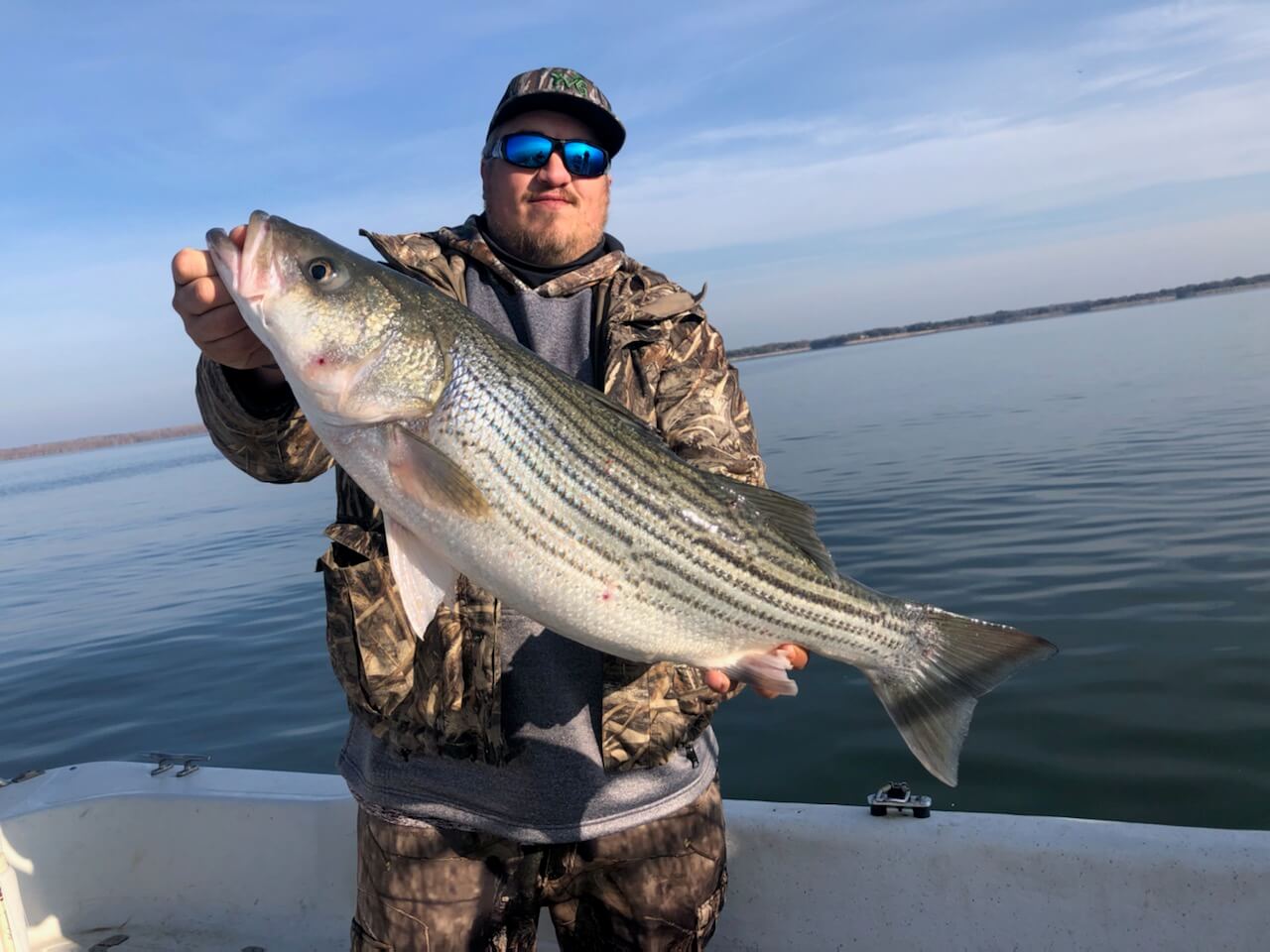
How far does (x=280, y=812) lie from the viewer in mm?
5344

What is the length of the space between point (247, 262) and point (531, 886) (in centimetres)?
266

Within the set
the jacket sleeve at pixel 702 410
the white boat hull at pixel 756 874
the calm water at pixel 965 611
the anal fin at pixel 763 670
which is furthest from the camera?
the calm water at pixel 965 611

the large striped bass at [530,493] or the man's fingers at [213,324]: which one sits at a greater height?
the man's fingers at [213,324]

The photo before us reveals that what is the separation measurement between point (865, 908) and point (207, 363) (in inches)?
167

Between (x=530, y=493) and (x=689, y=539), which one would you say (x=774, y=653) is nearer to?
(x=689, y=539)

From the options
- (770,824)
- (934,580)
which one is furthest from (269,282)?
(934,580)

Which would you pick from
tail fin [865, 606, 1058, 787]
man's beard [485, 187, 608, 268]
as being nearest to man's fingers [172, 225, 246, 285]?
man's beard [485, 187, 608, 268]

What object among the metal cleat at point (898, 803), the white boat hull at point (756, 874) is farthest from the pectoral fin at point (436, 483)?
the metal cleat at point (898, 803)

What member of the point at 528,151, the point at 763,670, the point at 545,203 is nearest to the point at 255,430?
the point at 545,203

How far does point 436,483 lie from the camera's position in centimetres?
286

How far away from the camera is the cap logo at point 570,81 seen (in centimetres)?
405

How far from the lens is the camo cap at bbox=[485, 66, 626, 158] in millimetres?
4039

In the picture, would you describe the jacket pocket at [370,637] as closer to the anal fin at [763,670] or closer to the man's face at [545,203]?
the anal fin at [763,670]

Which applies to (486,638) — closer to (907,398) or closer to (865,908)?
(865,908)
